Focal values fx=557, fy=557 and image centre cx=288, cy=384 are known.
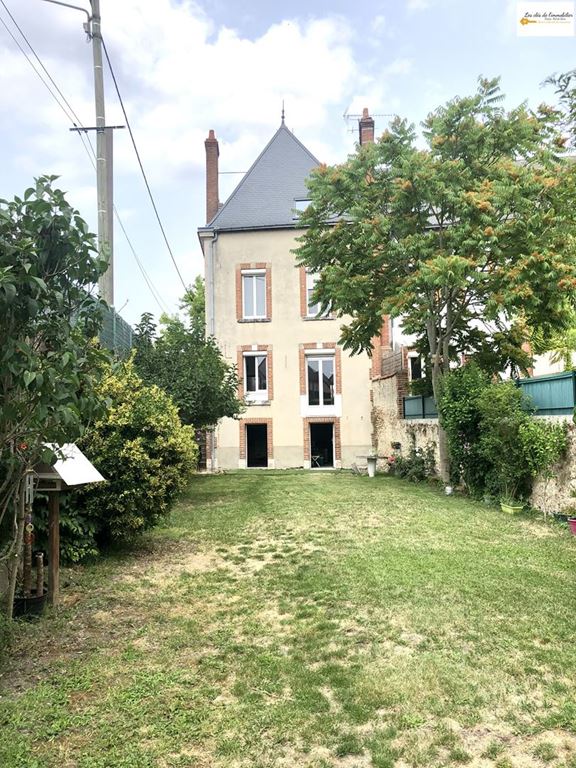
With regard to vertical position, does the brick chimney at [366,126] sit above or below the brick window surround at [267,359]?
above

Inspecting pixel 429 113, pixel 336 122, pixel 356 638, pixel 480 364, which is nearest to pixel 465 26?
pixel 429 113

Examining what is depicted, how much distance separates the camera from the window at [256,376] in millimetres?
19844

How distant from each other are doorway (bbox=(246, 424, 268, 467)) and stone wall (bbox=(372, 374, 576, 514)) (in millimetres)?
3912

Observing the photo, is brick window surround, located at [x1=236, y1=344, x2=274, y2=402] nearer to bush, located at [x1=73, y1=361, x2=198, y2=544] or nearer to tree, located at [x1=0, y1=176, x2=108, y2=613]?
bush, located at [x1=73, y1=361, x2=198, y2=544]

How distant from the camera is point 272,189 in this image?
2088cm

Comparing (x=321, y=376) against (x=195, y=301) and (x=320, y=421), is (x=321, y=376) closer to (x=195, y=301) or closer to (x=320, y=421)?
(x=320, y=421)

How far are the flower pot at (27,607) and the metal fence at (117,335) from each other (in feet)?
16.3

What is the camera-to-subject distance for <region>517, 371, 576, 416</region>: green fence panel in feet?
27.3

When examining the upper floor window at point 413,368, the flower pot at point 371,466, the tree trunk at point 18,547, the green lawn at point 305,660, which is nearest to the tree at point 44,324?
the tree trunk at point 18,547

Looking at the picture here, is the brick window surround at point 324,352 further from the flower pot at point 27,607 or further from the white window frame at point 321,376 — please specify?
the flower pot at point 27,607

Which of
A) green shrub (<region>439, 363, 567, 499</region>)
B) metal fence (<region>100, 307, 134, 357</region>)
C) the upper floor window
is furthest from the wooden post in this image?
the upper floor window

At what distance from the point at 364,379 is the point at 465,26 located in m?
12.3

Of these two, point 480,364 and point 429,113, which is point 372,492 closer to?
point 480,364

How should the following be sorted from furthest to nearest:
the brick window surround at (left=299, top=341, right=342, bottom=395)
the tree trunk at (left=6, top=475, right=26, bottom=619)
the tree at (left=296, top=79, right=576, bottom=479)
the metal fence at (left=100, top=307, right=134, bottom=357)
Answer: the brick window surround at (left=299, top=341, right=342, bottom=395) → the tree at (left=296, top=79, right=576, bottom=479) → the metal fence at (left=100, top=307, right=134, bottom=357) → the tree trunk at (left=6, top=475, right=26, bottom=619)
